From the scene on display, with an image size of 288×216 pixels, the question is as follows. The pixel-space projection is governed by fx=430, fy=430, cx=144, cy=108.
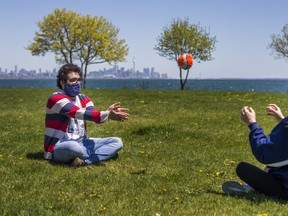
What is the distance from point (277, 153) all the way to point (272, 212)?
0.77 metres

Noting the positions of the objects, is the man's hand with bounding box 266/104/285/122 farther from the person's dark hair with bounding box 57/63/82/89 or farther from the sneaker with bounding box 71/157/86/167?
the person's dark hair with bounding box 57/63/82/89

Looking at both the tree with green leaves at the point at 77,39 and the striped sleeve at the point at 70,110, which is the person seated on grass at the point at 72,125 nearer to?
the striped sleeve at the point at 70,110

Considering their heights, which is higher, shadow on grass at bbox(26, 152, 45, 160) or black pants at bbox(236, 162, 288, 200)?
black pants at bbox(236, 162, 288, 200)

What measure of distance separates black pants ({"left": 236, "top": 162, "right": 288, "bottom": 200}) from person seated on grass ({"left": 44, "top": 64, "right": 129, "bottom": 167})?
8.61 ft

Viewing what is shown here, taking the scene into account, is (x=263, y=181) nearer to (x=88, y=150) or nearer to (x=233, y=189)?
(x=233, y=189)

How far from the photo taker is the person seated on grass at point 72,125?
823 centimetres

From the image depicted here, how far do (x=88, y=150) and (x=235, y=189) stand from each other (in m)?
3.33

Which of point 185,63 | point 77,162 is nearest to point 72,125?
point 77,162

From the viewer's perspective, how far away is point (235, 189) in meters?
6.51

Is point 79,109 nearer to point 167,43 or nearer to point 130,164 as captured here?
point 130,164

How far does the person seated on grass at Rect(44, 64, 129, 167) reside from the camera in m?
8.23

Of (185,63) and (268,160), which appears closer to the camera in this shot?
(268,160)

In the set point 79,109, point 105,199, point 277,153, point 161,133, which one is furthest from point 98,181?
point 161,133

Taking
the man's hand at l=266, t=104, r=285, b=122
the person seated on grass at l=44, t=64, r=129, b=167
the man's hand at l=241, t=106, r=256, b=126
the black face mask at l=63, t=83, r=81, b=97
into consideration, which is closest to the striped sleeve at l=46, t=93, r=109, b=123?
the person seated on grass at l=44, t=64, r=129, b=167
